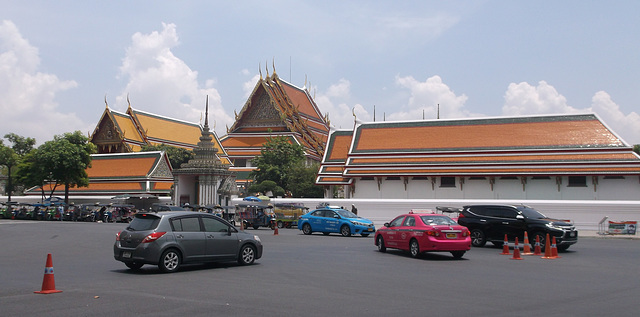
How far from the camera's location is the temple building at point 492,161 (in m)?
40.5

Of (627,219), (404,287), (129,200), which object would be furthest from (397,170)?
(404,287)

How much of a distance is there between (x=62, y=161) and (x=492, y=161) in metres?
33.5

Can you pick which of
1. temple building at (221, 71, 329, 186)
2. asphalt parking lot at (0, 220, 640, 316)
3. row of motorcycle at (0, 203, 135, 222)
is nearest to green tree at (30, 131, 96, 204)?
row of motorcycle at (0, 203, 135, 222)

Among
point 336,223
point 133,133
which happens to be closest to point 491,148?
point 336,223

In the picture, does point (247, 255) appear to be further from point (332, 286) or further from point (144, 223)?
point (332, 286)

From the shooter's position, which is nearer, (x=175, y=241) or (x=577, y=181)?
(x=175, y=241)

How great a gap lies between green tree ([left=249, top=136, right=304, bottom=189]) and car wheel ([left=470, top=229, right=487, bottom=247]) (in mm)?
36184

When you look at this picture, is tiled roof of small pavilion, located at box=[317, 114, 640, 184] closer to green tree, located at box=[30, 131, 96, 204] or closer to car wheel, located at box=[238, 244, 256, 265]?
green tree, located at box=[30, 131, 96, 204]

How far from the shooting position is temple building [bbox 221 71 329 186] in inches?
2923

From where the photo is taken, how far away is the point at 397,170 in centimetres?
4450

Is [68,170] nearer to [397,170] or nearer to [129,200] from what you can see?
[129,200]

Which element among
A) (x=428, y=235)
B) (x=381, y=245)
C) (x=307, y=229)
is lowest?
(x=381, y=245)

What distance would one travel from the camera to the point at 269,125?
252ft

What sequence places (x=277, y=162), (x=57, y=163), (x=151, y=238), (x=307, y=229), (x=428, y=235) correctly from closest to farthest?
(x=151, y=238) → (x=428, y=235) → (x=307, y=229) → (x=57, y=163) → (x=277, y=162)
